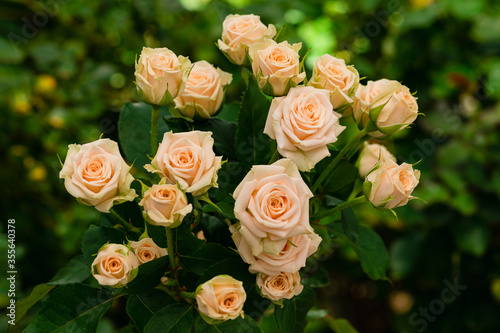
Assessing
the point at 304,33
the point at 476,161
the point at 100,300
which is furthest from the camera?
the point at 304,33

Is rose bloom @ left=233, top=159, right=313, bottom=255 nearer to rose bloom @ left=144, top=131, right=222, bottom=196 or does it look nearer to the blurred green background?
rose bloom @ left=144, top=131, right=222, bottom=196

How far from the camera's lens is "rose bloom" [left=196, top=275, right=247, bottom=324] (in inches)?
18.2

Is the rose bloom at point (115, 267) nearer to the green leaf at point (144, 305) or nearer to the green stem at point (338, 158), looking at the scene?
the green leaf at point (144, 305)

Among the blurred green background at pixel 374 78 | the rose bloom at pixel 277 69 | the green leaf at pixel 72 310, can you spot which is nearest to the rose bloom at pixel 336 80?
the rose bloom at pixel 277 69

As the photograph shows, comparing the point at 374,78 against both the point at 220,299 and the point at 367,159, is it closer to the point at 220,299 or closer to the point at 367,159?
the point at 367,159

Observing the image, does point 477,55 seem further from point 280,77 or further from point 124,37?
point 280,77

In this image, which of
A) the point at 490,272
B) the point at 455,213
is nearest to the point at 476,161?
the point at 455,213

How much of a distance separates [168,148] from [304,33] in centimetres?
134

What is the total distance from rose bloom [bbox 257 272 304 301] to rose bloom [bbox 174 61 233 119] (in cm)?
21

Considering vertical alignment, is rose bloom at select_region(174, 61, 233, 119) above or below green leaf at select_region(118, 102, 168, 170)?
above

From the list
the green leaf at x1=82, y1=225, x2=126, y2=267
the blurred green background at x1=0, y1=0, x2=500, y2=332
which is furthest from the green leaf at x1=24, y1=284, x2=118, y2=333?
the blurred green background at x1=0, y1=0, x2=500, y2=332

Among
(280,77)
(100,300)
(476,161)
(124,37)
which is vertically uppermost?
(280,77)

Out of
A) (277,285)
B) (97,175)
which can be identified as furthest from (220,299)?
(97,175)

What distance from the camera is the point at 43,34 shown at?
5.29 ft
